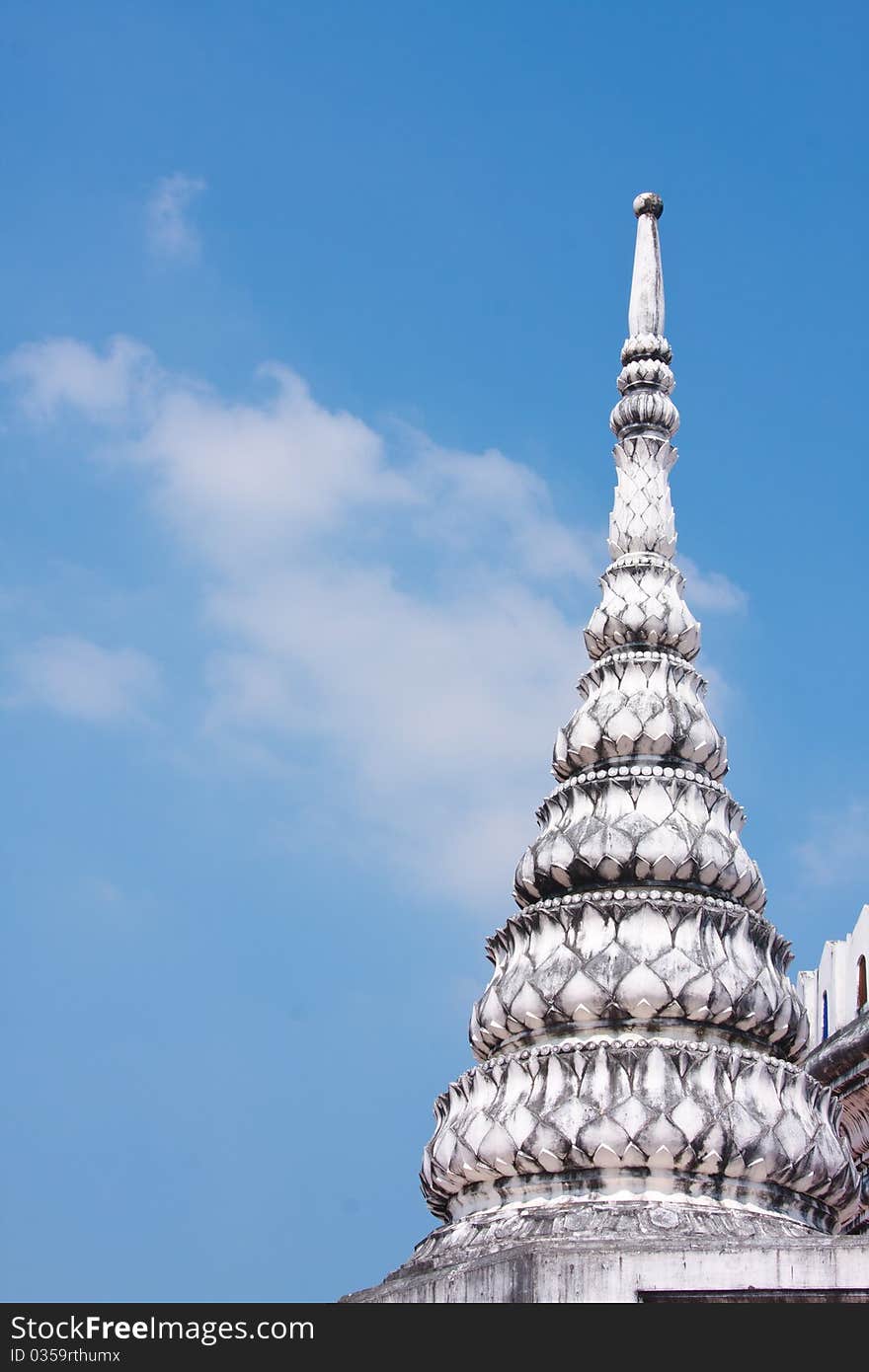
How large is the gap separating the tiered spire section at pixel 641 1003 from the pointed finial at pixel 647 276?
287cm

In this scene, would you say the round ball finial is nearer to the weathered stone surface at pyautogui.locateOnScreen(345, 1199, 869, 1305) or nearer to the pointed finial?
the pointed finial

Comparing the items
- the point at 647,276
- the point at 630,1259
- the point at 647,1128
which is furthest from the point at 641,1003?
the point at 647,276

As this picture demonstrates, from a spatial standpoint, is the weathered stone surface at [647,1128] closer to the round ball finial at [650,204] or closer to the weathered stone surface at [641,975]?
the weathered stone surface at [641,975]

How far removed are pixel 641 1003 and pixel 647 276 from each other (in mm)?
7498

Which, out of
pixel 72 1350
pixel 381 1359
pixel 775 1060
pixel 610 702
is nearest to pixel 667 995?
pixel 775 1060

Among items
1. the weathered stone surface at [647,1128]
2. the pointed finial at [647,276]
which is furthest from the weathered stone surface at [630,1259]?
the pointed finial at [647,276]

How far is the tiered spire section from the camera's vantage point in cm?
1202

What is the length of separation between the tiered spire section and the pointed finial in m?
2.87

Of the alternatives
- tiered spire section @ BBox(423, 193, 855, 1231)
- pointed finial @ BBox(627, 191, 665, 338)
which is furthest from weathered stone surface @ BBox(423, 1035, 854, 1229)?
pointed finial @ BBox(627, 191, 665, 338)

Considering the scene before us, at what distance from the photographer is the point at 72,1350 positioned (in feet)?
31.4

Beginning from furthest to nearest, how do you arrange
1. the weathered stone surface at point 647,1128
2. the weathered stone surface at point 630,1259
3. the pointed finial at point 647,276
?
1. the pointed finial at point 647,276
2. the weathered stone surface at point 647,1128
3. the weathered stone surface at point 630,1259

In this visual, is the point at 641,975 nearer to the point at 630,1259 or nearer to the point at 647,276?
the point at 630,1259

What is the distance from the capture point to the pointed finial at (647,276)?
16672mm

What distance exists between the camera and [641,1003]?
12672mm
